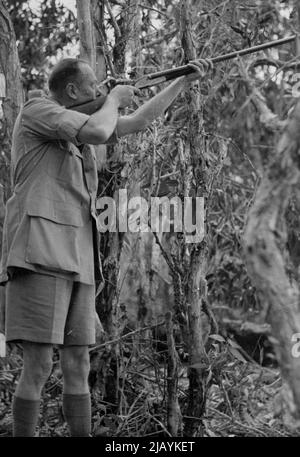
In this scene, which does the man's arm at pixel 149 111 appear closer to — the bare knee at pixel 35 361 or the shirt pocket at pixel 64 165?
the shirt pocket at pixel 64 165

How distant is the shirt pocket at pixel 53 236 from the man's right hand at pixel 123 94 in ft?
1.79

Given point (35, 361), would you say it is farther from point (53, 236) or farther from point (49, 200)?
point (49, 200)

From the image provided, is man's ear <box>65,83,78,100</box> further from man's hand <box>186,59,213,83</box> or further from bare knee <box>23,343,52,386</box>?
bare knee <box>23,343,52,386</box>

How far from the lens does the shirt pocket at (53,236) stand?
3354 mm

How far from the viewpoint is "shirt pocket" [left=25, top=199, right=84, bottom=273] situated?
3.35m

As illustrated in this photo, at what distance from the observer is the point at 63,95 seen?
3633 mm

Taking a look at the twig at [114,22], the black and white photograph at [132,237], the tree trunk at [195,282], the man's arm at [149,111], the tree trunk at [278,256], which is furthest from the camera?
the twig at [114,22]

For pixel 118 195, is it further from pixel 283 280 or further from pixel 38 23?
pixel 38 23

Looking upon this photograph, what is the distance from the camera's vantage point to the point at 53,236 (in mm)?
3410

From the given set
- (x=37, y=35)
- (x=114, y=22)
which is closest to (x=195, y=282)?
(x=114, y=22)

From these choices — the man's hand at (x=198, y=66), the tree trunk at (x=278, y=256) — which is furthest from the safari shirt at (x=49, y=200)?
the tree trunk at (x=278, y=256)

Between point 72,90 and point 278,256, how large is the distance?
1649 mm
